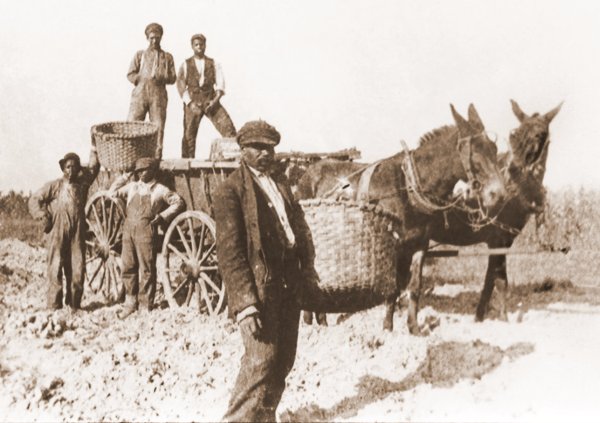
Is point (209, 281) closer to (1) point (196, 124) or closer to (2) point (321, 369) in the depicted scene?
(2) point (321, 369)

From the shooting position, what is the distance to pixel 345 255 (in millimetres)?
4027

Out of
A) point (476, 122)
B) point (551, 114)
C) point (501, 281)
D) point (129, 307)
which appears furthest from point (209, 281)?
point (551, 114)

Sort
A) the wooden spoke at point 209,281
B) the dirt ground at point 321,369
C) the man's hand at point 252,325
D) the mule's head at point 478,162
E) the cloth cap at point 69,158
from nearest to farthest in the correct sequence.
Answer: the man's hand at point 252,325, the dirt ground at point 321,369, the mule's head at point 478,162, the wooden spoke at point 209,281, the cloth cap at point 69,158

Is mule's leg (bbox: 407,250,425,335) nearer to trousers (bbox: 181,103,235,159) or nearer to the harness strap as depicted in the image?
the harness strap

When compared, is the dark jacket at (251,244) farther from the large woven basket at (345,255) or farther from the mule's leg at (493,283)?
the mule's leg at (493,283)

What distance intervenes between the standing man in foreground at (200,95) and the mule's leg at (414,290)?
3313 mm

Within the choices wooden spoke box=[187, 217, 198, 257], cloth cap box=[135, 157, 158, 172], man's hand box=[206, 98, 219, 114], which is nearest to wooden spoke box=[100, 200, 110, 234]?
cloth cap box=[135, 157, 158, 172]

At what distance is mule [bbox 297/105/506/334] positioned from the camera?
6.98 metres

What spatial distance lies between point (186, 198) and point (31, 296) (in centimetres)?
287

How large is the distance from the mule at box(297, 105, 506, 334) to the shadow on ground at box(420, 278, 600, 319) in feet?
5.61

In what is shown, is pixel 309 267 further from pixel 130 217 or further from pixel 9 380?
pixel 130 217

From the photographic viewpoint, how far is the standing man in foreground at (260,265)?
3973 millimetres

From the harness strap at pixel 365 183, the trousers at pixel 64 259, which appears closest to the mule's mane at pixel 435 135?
the harness strap at pixel 365 183

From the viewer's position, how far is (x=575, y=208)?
14.1 meters
